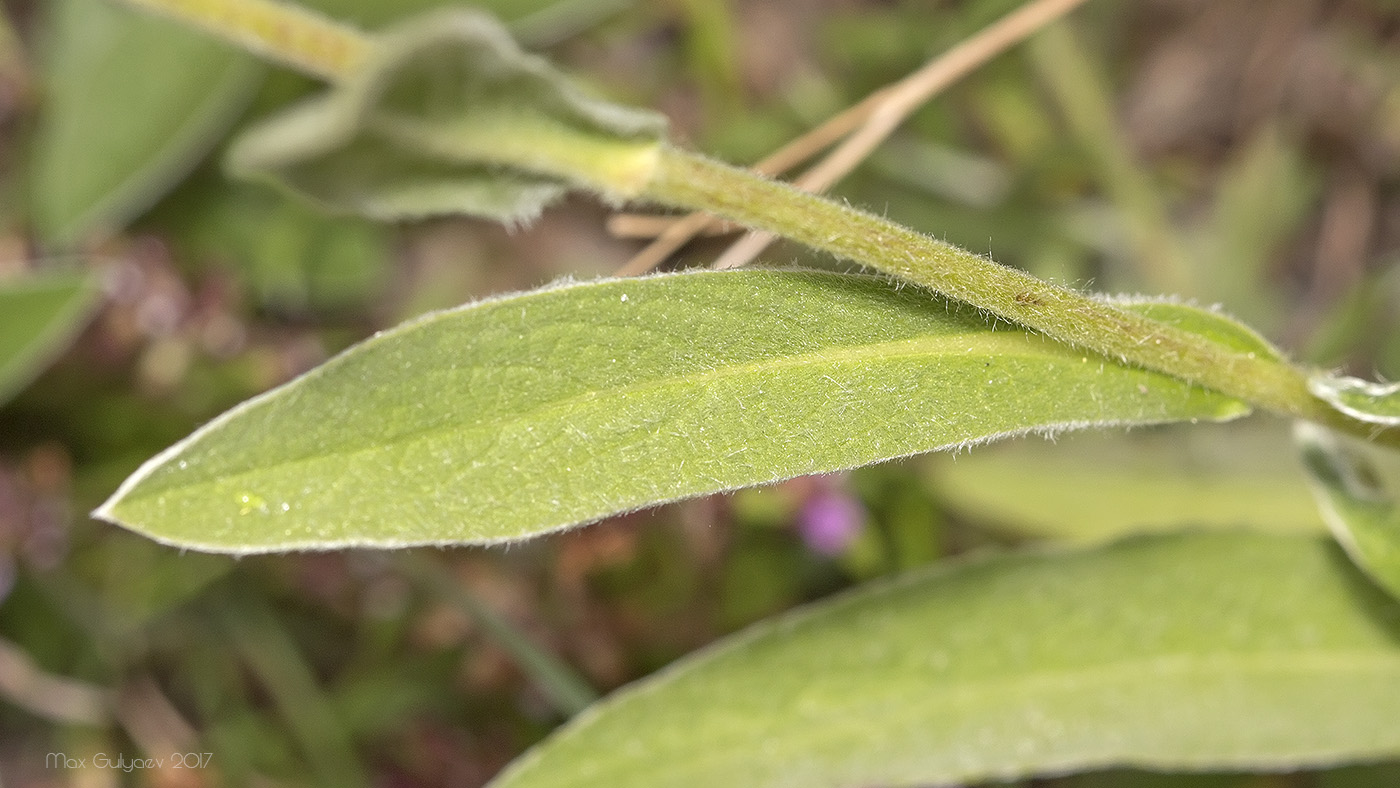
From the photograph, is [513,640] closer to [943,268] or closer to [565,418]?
[565,418]

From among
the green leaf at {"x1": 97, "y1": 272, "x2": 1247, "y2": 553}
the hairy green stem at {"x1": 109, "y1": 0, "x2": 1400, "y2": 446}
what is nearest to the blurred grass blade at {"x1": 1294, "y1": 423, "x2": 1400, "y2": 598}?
the hairy green stem at {"x1": 109, "y1": 0, "x2": 1400, "y2": 446}

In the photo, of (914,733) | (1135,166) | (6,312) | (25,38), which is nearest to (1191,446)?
(1135,166)

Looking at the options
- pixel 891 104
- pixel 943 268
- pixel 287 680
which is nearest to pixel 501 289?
pixel 287 680

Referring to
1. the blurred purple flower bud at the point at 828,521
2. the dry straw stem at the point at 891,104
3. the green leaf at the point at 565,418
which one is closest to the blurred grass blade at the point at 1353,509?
the green leaf at the point at 565,418

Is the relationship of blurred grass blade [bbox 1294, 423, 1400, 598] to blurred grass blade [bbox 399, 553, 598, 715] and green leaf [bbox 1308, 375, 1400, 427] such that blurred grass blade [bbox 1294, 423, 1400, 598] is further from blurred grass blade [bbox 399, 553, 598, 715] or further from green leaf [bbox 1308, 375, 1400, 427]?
blurred grass blade [bbox 399, 553, 598, 715]

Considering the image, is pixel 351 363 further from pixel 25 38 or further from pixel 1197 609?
pixel 25 38

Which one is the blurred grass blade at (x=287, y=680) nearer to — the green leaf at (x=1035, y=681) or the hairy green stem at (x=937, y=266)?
the green leaf at (x=1035, y=681)
